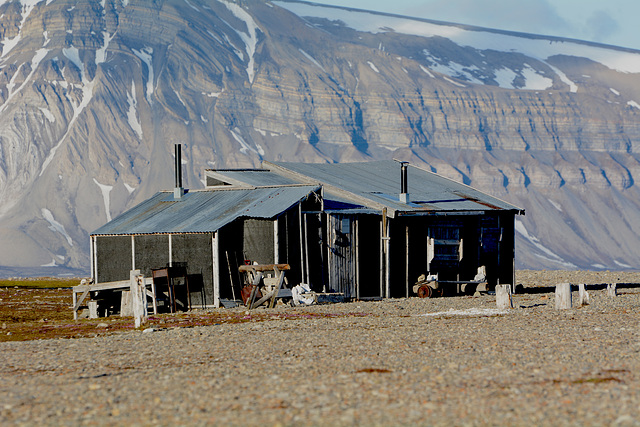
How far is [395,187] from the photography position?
4491cm

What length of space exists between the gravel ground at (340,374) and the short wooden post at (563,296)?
2.74 meters

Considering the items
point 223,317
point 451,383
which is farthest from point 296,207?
point 451,383

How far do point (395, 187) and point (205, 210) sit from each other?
10.5 metres

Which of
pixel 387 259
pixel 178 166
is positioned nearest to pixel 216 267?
pixel 387 259

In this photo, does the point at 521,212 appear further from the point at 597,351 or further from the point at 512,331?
the point at 597,351

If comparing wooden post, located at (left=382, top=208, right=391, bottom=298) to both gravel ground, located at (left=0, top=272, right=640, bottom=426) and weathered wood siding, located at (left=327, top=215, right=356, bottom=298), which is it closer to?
weathered wood siding, located at (left=327, top=215, right=356, bottom=298)

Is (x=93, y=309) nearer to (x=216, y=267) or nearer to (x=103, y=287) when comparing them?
(x=103, y=287)

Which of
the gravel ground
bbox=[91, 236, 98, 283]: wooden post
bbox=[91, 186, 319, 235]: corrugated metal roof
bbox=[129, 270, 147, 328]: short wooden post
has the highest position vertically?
bbox=[91, 186, 319, 235]: corrugated metal roof

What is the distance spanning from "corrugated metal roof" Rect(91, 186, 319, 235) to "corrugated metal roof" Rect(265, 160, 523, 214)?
295 cm

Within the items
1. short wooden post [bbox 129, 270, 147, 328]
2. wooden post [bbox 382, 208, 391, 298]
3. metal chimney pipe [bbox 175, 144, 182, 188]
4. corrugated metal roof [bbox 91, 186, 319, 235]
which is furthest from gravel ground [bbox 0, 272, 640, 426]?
metal chimney pipe [bbox 175, 144, 182, 188]

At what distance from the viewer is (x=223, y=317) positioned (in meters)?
29.3

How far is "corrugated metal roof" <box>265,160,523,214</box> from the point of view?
4009 cm

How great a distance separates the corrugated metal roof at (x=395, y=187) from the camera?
40094mm

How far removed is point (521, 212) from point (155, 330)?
81.1 ft
